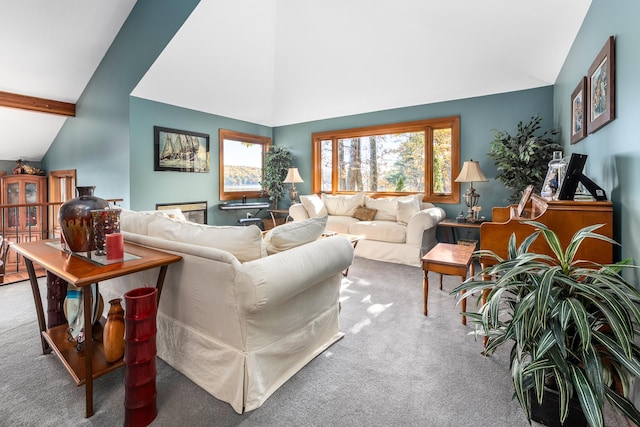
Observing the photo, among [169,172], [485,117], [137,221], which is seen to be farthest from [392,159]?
[137,221]

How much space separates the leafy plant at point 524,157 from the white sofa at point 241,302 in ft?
9.28

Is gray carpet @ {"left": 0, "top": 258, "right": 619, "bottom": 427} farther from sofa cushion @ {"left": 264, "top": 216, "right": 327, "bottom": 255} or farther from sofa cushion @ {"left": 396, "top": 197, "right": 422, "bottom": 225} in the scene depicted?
sofa cushion @ {"left": 396, "top": 197, "right": 422, "bottom": 225}

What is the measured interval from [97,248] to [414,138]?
479 cm

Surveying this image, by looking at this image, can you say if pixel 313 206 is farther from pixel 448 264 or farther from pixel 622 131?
pixel 622 131

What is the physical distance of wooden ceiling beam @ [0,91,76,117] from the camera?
16.0ft

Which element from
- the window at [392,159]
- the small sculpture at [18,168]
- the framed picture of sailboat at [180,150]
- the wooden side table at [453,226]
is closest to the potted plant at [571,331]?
the wooden side table at [453,226]

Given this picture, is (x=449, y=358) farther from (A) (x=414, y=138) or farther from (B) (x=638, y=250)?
(A) (x=414, y=138)

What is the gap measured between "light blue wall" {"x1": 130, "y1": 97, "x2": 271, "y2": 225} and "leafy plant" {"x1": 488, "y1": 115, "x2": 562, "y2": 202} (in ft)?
15.2

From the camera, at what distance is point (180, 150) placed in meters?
5.26

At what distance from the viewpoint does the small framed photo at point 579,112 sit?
2.43 metres

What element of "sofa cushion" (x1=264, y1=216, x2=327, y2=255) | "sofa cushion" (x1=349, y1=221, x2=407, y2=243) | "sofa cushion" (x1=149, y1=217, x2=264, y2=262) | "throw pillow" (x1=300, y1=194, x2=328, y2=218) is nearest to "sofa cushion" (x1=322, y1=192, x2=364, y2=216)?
"throw pillow" (x1=300, y1=194, x2=328, y2=218)

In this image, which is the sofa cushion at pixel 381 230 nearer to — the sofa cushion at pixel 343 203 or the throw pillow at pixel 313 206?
the sofa cushion at pixel 343 203

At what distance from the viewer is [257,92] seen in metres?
5.82

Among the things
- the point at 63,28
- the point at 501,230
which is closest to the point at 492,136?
the point at 501,230
